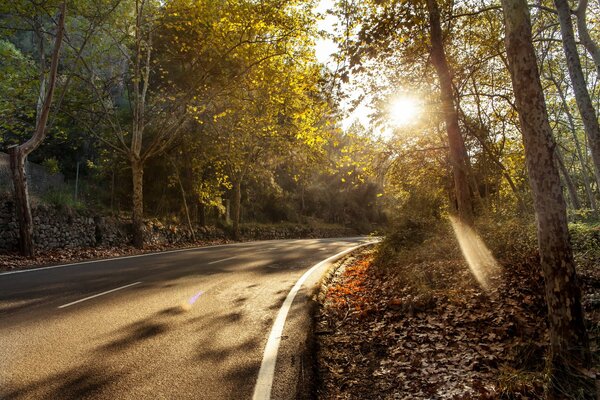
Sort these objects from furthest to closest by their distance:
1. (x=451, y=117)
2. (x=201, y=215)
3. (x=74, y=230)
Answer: (x=201, y=215), (x=74, y=230), (x=451, y=117)

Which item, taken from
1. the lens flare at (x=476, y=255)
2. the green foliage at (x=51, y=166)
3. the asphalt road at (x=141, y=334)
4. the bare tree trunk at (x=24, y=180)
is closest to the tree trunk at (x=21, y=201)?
the bare tree trunk at (x=24, y=180)

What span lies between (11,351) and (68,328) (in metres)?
0.88

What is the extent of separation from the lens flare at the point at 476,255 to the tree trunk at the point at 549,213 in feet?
8.93

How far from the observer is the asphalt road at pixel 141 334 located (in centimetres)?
379

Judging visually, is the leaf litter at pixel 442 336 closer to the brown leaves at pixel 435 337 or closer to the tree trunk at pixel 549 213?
the brown leaves at pixel 435 337

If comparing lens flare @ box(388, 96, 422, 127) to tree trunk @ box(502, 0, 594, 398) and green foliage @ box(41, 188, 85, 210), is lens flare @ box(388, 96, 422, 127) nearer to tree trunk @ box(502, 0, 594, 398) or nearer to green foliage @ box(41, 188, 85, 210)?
tree trunk @ box(502, 0, 594, 398)

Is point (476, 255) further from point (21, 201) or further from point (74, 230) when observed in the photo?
point (74, 230)

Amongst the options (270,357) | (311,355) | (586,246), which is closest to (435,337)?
(311,355)

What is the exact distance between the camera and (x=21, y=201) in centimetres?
1306

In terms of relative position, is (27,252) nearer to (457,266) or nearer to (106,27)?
(106,27)

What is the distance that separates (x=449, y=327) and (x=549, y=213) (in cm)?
247

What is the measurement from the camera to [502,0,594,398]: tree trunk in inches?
142

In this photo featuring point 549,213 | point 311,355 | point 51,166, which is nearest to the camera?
point 549,213

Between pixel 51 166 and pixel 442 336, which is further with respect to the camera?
pixel 51 166
